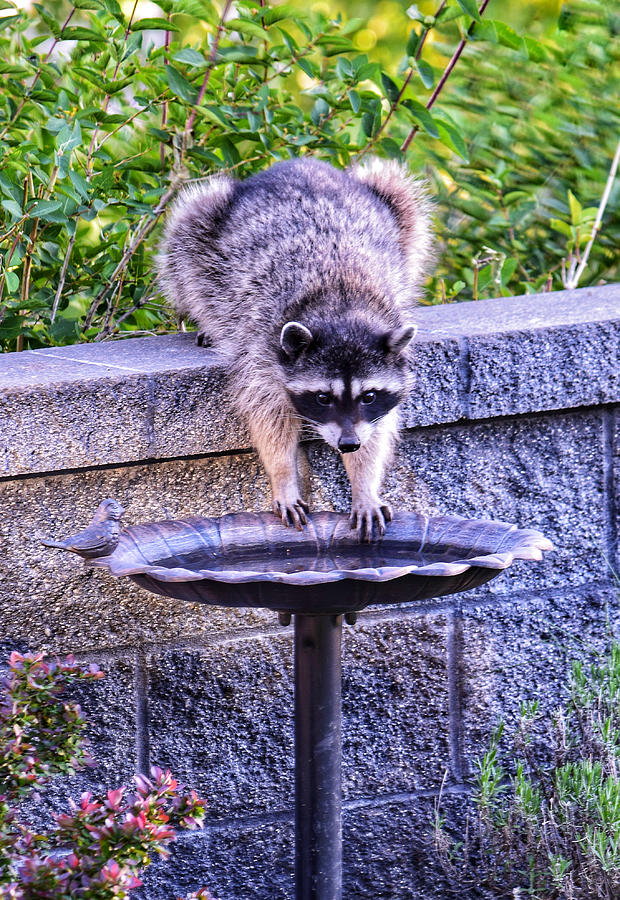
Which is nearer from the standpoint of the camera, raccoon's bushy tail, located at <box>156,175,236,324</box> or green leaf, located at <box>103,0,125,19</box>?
green leaf, located at <box>103,0,125,19</box>

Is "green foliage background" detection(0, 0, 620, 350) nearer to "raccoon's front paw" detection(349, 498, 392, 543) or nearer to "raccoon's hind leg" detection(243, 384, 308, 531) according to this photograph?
"raccoon's hind leg" detection(243, 384, 308, 531)

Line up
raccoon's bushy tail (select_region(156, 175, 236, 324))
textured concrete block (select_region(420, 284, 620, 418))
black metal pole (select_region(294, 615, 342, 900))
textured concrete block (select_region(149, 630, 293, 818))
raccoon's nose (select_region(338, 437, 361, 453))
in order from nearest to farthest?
black metal pole (select_region(294, 615, 342, 900)) < raccoon's nose (select_region(338, 437, 361, 453)) < textured concrete block (select_region(149, 630, 293, 818)) < textured concrete block (select_region(420, 284, 620, 418)) < raccoon's bushy tail (select_region(156, 175, 236, 324))

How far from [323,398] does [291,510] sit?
31 centimetres

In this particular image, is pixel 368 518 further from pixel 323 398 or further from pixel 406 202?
pixel 406 202

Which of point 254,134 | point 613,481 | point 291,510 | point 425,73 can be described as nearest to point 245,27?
point 254,134

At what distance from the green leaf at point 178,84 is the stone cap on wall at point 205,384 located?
0.76m

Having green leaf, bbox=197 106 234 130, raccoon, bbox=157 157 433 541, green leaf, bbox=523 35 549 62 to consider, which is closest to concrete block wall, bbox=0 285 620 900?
raccoon, bbox=157 157 433 541

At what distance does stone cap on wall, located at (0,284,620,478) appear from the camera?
112 inches

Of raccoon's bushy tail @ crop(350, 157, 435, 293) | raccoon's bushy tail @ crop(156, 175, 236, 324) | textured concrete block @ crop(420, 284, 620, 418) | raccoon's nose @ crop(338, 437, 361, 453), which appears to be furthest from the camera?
raccoon's bushy tail @ crop(350, 157, 435, 293)

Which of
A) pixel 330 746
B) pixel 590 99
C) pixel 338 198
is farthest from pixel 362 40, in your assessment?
pixel 330 746

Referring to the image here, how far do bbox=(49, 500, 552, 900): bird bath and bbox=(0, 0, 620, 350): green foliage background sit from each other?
38.6 inches

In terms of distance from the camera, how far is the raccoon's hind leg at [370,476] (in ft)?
9.53

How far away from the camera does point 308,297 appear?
3088 millimetres

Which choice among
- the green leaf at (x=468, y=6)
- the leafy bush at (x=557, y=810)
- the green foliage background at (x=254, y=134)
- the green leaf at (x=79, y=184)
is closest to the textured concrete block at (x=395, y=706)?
the leafy bush at (x=557, y=810)
